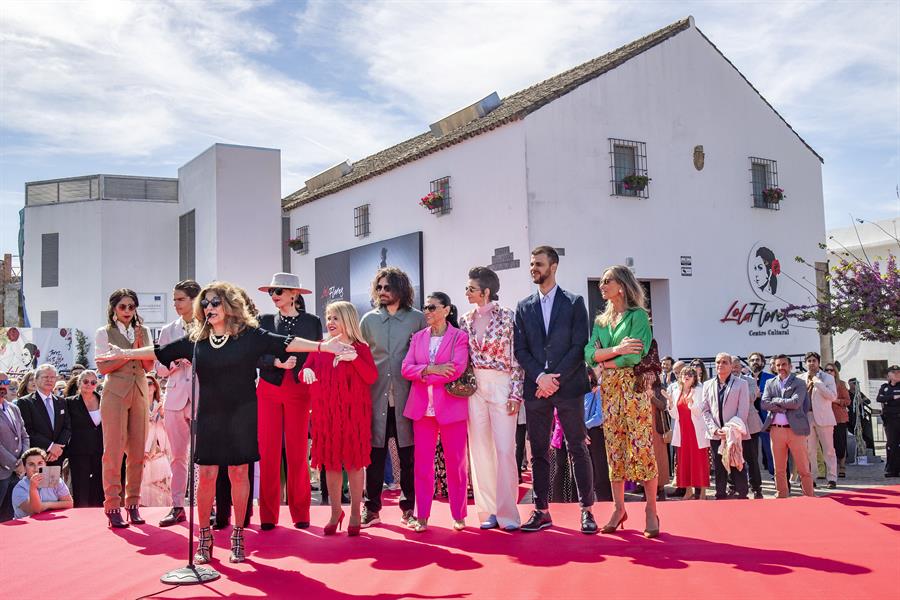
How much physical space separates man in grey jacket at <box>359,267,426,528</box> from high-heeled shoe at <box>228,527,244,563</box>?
116 cm

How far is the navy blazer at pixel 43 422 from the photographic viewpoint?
326 inches

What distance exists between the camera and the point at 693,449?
9883 millimetres

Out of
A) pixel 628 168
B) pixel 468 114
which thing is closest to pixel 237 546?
pixel 628 168

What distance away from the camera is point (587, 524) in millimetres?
5605

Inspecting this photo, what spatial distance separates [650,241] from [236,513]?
1294 centimetres

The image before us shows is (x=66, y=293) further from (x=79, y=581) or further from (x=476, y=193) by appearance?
(x=79, y=581)

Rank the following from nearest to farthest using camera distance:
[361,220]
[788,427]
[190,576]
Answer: [190,576] < [788,427] < [361,220]

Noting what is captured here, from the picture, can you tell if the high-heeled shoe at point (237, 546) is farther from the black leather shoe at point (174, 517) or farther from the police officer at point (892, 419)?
the police officer at point (892, 419)

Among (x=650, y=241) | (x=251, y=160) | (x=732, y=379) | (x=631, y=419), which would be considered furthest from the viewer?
(x=251, y=160)

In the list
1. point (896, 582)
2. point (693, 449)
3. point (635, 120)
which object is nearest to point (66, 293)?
point (635, 120)

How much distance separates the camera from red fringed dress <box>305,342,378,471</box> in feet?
18.9

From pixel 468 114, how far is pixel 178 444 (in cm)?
1349

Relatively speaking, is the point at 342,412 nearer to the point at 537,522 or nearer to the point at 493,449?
the point at 493,449

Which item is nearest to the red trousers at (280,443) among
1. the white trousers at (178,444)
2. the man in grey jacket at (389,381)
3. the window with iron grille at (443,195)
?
the man in grey jacket at (389,381)
